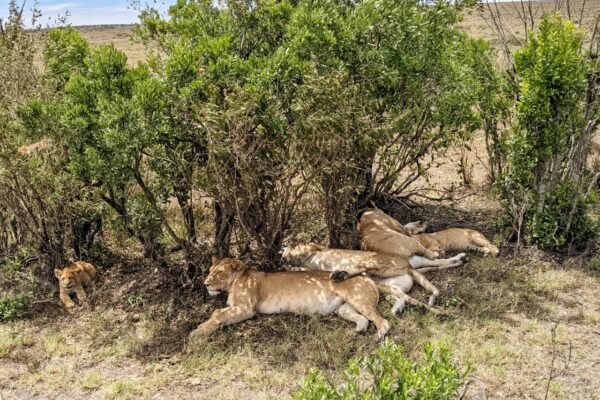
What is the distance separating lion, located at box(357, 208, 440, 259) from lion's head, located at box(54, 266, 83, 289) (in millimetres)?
3088

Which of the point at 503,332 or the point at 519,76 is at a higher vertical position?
the point at 519,76

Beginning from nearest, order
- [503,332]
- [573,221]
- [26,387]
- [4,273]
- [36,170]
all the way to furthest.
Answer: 1. [26,387]
2. [503,332]
3. [36,170]
4. [4,273]
5. [573,221]

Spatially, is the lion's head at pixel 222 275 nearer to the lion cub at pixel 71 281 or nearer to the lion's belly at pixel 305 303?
the lion's belly at pixel 305 303

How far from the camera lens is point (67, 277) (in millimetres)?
6277

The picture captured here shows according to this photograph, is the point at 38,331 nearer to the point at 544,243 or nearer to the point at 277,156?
the point at 277,156

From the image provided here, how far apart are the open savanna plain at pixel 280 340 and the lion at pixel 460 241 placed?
0.22 metres

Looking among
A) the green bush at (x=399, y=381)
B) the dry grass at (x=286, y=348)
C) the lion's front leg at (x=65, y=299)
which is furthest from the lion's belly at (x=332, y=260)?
the green bush at (x=399, y=381)

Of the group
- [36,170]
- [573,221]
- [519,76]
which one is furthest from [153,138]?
[573,221]

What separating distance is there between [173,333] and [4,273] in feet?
7.90

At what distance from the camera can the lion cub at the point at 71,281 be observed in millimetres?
6297

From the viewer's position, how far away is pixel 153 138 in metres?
5.32

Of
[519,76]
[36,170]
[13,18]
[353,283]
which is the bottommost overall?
[353,283]

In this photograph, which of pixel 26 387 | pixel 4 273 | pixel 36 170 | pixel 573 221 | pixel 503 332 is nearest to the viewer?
pixel 26 387

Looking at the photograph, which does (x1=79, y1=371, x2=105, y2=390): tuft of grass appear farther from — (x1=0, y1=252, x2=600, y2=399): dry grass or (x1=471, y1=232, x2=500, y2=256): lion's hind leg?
(x1=471, y1=232, x2=500, y2=256): lion's hind leg
